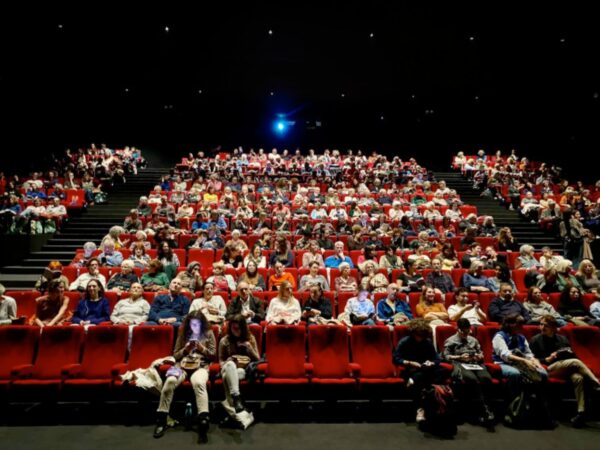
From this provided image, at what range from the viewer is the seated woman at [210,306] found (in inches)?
162

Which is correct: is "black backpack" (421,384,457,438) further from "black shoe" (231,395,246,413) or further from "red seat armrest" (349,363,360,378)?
"black shoe" (231,395,246,413)

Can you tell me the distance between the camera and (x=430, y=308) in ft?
14.1

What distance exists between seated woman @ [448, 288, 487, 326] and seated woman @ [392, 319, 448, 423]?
0.91 meters

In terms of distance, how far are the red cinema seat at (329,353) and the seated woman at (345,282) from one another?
132cm

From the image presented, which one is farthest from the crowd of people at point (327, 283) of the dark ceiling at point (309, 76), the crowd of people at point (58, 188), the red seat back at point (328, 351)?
the dark ceiling at point (309, 76)

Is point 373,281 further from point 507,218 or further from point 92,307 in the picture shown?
point 507,218

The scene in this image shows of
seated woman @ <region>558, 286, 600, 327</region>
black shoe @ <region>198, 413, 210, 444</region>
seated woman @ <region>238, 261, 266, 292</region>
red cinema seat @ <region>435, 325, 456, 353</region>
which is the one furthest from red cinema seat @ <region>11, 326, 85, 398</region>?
seated woman @ <region>558, 286, 600, 327</region>

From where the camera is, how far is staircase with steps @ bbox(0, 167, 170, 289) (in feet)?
20.2

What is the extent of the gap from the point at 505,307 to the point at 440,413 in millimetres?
1691

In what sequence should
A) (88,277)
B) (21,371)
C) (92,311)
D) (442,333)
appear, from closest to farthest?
(21,371) → (442,333) → (92,311) → (88,277)

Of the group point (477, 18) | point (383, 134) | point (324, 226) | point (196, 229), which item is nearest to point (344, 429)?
point (324, 226)

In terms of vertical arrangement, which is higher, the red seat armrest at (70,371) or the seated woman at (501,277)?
the seated woman at (501,277)

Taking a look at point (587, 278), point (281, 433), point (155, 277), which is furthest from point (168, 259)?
point (587, 278)

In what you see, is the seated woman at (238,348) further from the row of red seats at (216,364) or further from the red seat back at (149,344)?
the red seat back at (149,344)
